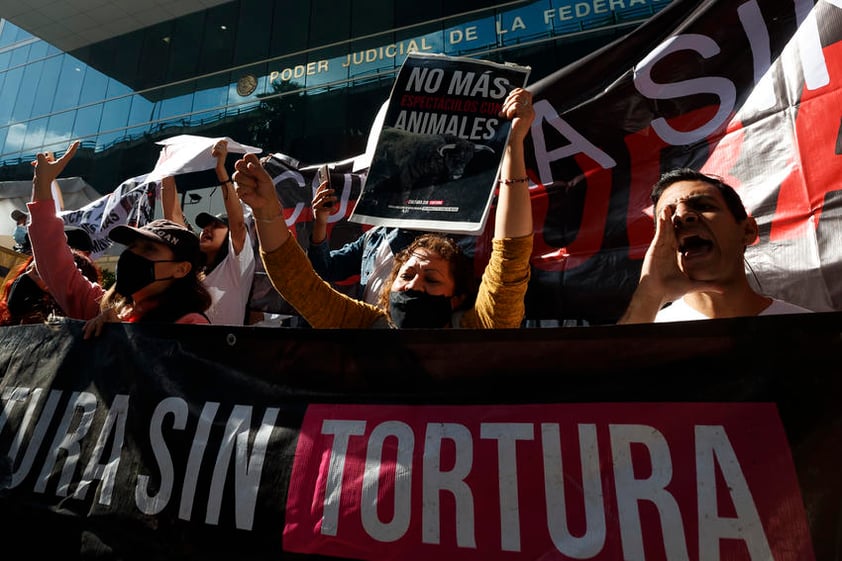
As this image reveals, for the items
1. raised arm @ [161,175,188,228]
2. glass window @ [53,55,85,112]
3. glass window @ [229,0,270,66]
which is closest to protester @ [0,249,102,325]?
raised arm @ [161,175,188,228]

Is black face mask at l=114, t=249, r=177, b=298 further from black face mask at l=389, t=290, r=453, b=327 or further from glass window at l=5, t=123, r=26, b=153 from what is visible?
glass window at l=5, t=123, r=26, b=153

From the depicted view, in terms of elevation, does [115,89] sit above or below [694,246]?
above

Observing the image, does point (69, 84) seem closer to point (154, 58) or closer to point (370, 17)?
point (154, 58)

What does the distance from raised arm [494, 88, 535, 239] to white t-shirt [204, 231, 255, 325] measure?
169cm

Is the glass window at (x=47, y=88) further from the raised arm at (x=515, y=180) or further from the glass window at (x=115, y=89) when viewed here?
the raised arm at (x=515, y=180)

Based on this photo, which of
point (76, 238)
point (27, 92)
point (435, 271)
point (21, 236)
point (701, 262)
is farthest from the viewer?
point (27, 92)

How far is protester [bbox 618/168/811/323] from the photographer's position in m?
1.63

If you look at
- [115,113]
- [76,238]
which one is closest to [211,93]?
[115,113]

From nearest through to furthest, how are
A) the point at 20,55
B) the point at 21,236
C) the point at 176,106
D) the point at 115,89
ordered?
1. the point at 21,236
2. the point at 176,106
3. the point at 115,89
4. the point at 20,55

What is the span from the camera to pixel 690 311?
1.74 m

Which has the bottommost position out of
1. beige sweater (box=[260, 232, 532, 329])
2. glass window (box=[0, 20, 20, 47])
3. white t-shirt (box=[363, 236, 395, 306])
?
beige sweater (box=[260, 232, 532, 329])

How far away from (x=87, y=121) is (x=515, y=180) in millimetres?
17867

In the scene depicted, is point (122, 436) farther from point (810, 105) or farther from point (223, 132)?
point (223, 132)

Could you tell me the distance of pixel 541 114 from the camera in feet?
8.61
